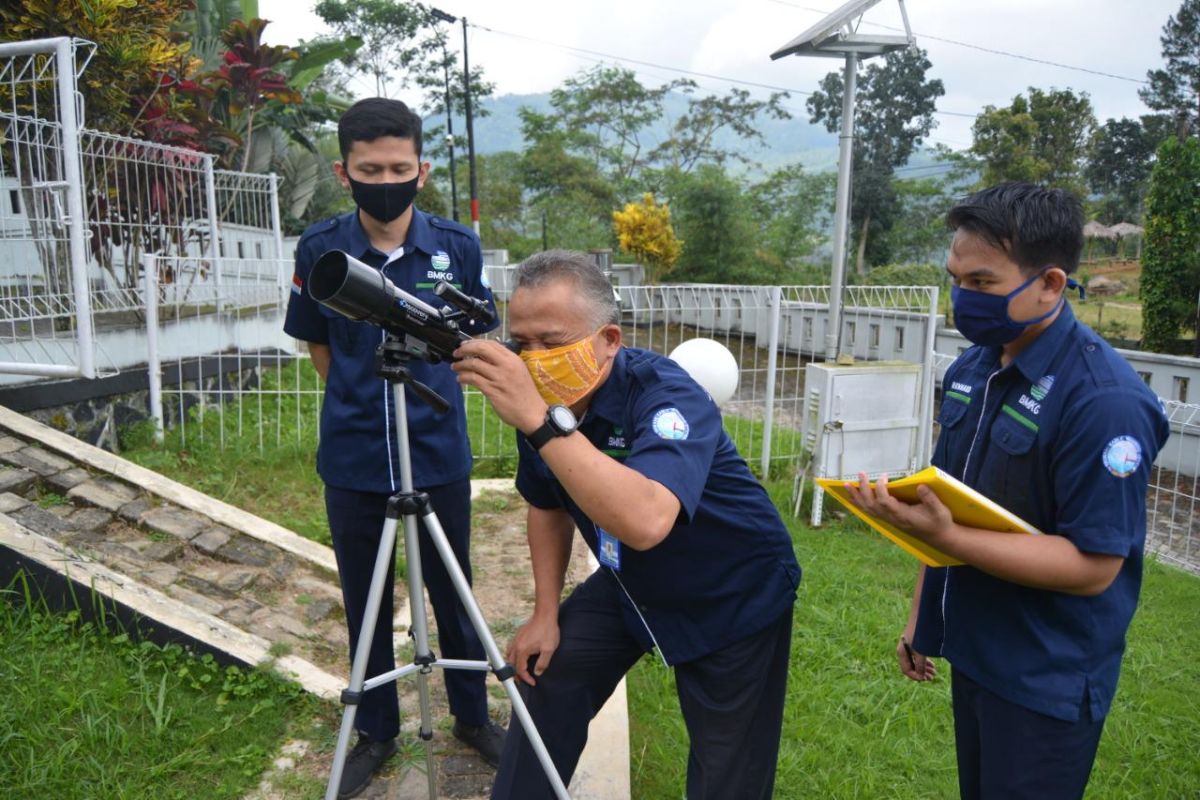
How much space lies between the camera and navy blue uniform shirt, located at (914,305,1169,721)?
5.30ft

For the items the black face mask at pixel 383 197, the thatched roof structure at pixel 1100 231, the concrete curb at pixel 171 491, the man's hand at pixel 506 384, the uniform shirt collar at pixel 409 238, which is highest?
the thatched roof structure at pixel 1100 231

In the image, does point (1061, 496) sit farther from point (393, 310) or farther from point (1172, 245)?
point (1172, 245)

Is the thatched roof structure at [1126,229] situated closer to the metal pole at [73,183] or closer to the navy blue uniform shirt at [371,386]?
the metal pole at [73,183]

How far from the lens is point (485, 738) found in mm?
2898

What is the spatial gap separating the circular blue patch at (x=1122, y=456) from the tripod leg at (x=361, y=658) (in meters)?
1.62

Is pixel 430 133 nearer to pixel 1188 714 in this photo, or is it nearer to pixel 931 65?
pixel 931 65

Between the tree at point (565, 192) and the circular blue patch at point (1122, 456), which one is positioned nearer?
the circular blue patch at point (1122, 456)

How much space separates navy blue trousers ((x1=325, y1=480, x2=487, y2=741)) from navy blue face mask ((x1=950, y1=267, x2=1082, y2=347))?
5.33 ft

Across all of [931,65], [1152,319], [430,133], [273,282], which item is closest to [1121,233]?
[931,65]

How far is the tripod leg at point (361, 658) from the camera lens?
85.0 inches

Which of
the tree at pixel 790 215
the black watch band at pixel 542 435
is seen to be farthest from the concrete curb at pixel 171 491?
the tree at pixel 790 215

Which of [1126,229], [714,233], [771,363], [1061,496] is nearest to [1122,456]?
[1061,496]

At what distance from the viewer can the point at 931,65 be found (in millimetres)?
29047

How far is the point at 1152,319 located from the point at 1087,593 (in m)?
16.8
